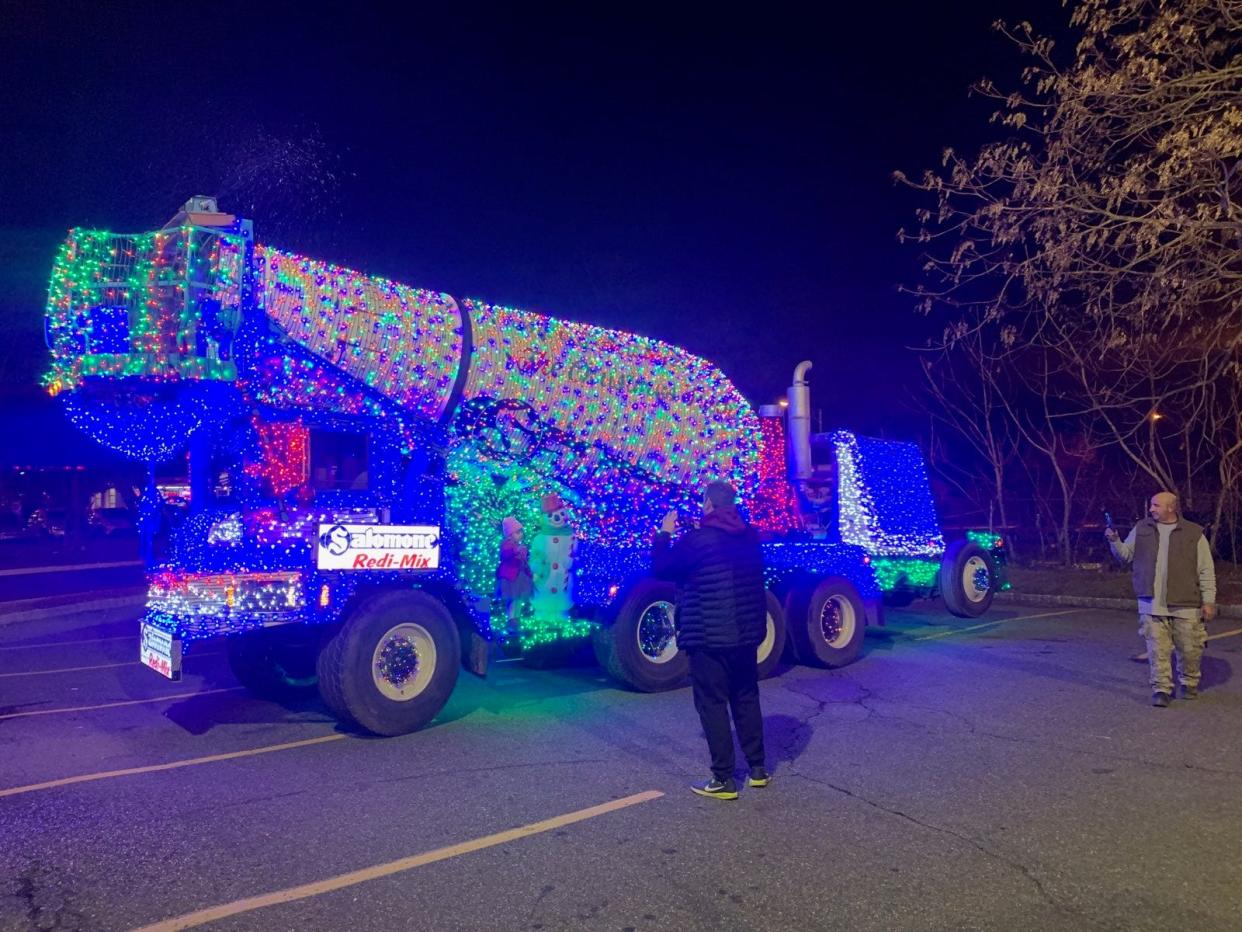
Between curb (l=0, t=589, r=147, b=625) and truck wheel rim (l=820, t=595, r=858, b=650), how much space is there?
11.6 meters

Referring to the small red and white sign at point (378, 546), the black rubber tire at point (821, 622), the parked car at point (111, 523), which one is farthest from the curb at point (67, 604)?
the parked car at point (111, 523)

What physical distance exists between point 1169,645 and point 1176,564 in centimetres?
68

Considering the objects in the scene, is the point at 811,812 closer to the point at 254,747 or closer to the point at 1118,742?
the point at 1118,742

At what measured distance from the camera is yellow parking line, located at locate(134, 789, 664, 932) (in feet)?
12.7

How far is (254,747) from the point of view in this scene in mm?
6711

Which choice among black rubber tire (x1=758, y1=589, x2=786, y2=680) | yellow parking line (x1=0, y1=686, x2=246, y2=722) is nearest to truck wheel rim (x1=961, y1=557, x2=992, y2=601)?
black rubber tire (x1=758, y1=589, x2=786, y2=680)

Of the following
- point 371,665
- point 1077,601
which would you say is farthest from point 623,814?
point 1077,601

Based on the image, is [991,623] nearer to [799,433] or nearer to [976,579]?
[976,579]

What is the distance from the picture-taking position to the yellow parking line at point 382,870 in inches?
152

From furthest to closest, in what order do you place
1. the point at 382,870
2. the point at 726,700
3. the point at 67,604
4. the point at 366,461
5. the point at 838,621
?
the point at 67,604
the point at 838,621
the point at 366,461
the point at 726,700
the point at 382,870

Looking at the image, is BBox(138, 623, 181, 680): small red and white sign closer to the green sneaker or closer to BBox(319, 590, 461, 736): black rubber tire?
BBox(319, 590, 461, 736): black rubber tire

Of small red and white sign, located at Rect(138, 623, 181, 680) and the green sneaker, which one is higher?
small red and white sign, located at Rect(138, 623, 181, 680)

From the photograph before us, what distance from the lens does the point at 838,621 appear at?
10133 mm

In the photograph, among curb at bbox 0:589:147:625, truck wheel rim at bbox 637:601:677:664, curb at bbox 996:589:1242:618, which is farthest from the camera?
curb at bbox 996:589:1242:618
